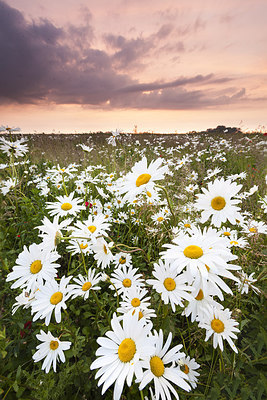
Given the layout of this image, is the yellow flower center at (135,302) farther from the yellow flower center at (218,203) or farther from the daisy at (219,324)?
the yellow flower center at (218,203)

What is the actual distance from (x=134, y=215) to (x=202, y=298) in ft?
6.38

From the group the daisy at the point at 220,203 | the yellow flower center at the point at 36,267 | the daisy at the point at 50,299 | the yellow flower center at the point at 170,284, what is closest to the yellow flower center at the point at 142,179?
the daisy at the point at 220,203

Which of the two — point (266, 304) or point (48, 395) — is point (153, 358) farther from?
point (266, 304)

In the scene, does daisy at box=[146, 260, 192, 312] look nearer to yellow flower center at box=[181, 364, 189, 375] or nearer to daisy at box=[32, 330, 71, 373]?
yellow flower center at box=[181, 364, 189, 375]

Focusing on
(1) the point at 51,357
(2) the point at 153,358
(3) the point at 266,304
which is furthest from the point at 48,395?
(3) the point at 266,304

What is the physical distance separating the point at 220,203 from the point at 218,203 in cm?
1

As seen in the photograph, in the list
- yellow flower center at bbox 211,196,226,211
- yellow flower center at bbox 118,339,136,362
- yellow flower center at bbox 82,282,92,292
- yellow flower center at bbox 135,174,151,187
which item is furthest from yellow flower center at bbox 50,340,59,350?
yellow flower center at bbox 211,196,226,211

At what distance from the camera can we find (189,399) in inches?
46.9

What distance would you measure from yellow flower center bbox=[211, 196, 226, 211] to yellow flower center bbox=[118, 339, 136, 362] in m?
0.86

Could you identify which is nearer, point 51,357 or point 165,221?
point 51,357

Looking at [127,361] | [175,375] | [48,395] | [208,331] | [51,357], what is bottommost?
[48,395]

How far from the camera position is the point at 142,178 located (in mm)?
1277

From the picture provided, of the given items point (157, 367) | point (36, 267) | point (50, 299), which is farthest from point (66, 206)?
point (157, 367)

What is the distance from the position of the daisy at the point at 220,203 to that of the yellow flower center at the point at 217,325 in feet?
1.78
